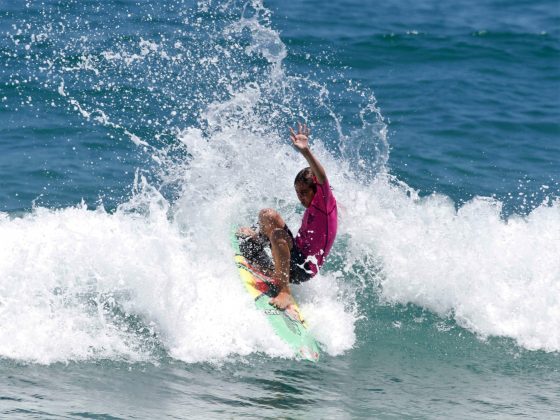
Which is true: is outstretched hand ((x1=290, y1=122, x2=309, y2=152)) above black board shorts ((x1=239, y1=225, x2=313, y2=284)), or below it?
above

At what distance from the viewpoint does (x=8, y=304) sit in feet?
25.4

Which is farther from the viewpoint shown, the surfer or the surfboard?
the surfer

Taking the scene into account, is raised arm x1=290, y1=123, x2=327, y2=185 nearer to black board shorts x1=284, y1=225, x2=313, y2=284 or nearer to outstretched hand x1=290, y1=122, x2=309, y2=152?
outstretched hand x1=290, y1=122, x2=309, y2=152

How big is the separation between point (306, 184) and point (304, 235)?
0.65 meters

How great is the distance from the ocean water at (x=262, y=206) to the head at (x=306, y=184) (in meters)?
1.22

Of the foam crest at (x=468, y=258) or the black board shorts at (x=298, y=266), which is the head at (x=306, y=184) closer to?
the black board shorts at (x=298, y=266)

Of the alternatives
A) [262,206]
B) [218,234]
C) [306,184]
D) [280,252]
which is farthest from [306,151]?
[262,206]

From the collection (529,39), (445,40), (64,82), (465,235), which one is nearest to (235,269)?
(465,235)

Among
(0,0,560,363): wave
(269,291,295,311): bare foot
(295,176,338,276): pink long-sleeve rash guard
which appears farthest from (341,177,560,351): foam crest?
(269,291,295,311): bare foot

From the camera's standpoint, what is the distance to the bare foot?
853 centimetres

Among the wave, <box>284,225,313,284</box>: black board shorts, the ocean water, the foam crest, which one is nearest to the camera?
the ocean water

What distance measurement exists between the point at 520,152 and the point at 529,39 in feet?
18.9

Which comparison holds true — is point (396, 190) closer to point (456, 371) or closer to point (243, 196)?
Answer: point (243, 196)

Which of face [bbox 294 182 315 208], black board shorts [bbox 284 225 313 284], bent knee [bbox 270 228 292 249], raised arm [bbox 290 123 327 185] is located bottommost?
black board shorts [bbox 284 225 313 284]
